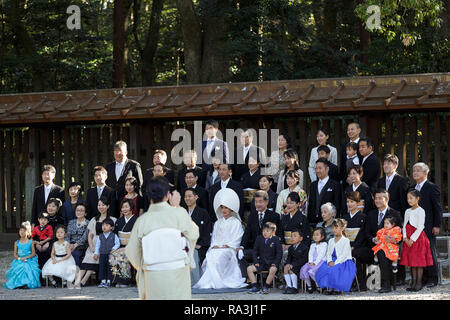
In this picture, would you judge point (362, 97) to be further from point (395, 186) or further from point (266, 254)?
point (266, 254)

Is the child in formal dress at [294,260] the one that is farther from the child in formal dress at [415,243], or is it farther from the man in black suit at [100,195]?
the man in black suit at [100,195]

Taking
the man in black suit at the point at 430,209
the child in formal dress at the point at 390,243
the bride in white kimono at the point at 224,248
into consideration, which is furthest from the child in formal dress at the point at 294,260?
the man in black suit at the point at 430,209

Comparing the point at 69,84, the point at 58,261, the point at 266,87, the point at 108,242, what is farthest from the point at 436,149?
the point at 69,84

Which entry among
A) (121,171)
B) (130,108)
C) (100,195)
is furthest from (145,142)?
(100,195)

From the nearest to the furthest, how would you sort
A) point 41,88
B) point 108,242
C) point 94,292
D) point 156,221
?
point 156,221
point 94,292
point 108,242
point 41,88

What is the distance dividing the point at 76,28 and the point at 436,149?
10570 mm

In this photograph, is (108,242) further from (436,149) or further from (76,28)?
(76,28)

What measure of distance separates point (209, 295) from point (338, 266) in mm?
1505

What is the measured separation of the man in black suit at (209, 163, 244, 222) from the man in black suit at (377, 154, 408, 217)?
6.04 ft

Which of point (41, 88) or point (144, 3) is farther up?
point (144, 3)

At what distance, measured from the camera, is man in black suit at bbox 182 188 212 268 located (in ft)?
27.7

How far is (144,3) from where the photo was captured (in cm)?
2248

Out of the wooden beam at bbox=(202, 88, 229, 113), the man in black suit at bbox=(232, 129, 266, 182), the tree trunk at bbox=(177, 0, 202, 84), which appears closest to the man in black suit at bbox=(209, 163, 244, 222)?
the man in black suit at bbox=(232, 129, 266, 182)

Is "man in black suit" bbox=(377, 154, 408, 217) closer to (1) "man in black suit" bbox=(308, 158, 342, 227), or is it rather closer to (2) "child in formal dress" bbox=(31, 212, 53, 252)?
(1) "man in black suit" bbox=(308, 158, 342, 227)
